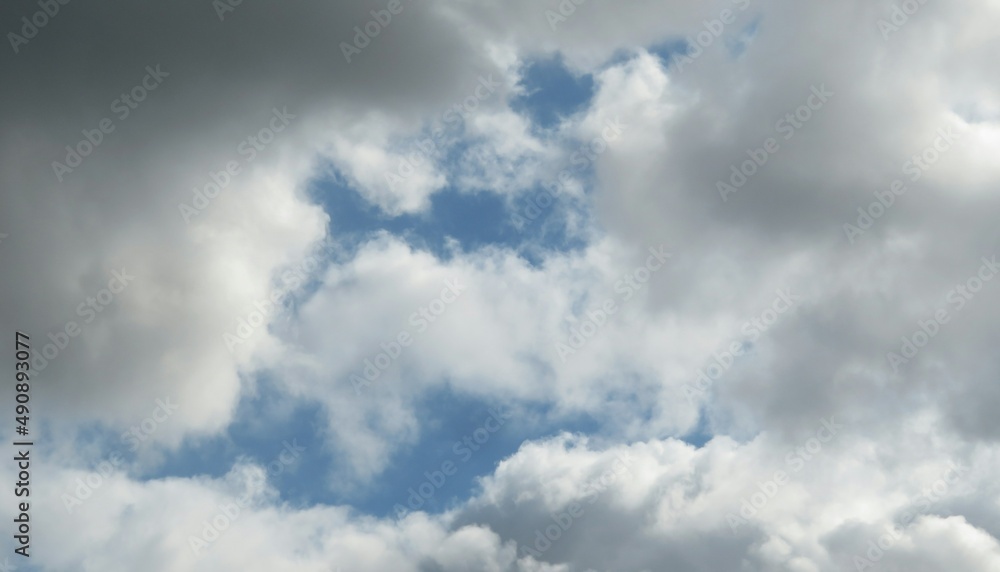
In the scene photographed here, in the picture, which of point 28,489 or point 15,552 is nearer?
point 15,552

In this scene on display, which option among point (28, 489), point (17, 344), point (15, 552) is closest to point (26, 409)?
point (17, 344)

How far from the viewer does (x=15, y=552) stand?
139 ft

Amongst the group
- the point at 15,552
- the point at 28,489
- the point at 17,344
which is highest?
the point at 17,344

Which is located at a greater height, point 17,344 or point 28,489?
point 17,344

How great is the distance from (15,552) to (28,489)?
24.4 ft

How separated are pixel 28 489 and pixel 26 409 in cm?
1139

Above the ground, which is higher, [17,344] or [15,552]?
[17,344]

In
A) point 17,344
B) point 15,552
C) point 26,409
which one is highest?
point 17,344

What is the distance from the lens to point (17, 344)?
4372 centimetres

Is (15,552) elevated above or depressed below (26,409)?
below

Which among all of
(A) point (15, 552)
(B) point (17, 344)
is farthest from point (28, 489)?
(B) point (17, 344)

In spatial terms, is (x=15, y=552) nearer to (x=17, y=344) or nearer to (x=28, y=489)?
(x=28, y=489)

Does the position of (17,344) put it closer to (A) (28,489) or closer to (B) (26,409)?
(B) (26,409)

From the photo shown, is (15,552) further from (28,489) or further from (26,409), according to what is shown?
(26,409)
